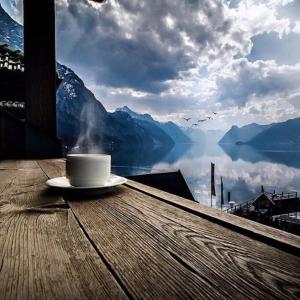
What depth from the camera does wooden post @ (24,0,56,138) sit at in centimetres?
320

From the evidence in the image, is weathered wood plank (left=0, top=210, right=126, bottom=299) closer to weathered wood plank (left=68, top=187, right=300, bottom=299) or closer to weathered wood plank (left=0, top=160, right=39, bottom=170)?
weathered wood plank (left=68, top=187, right=300, bottom=299)

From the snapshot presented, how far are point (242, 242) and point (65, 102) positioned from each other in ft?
633

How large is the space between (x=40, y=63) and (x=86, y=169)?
2.74 m

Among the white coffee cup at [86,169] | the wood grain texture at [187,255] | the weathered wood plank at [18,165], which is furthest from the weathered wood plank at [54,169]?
the wood grain texture at [187,255]

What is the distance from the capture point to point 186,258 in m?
0.54

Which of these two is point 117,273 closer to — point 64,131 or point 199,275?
point 199,275

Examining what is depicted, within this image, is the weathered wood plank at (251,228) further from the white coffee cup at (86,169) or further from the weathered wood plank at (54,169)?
the weathered wood plank at (54,169)

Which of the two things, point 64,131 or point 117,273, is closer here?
point 117,273

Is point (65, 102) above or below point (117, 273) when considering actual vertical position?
above

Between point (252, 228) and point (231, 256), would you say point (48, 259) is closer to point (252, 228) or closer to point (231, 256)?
point (231, 256)

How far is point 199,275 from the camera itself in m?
0.47

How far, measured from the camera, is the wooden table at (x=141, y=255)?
42cm

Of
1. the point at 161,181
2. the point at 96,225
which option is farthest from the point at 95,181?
the point at 161,181

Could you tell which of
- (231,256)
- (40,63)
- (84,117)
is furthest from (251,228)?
(84,117)
